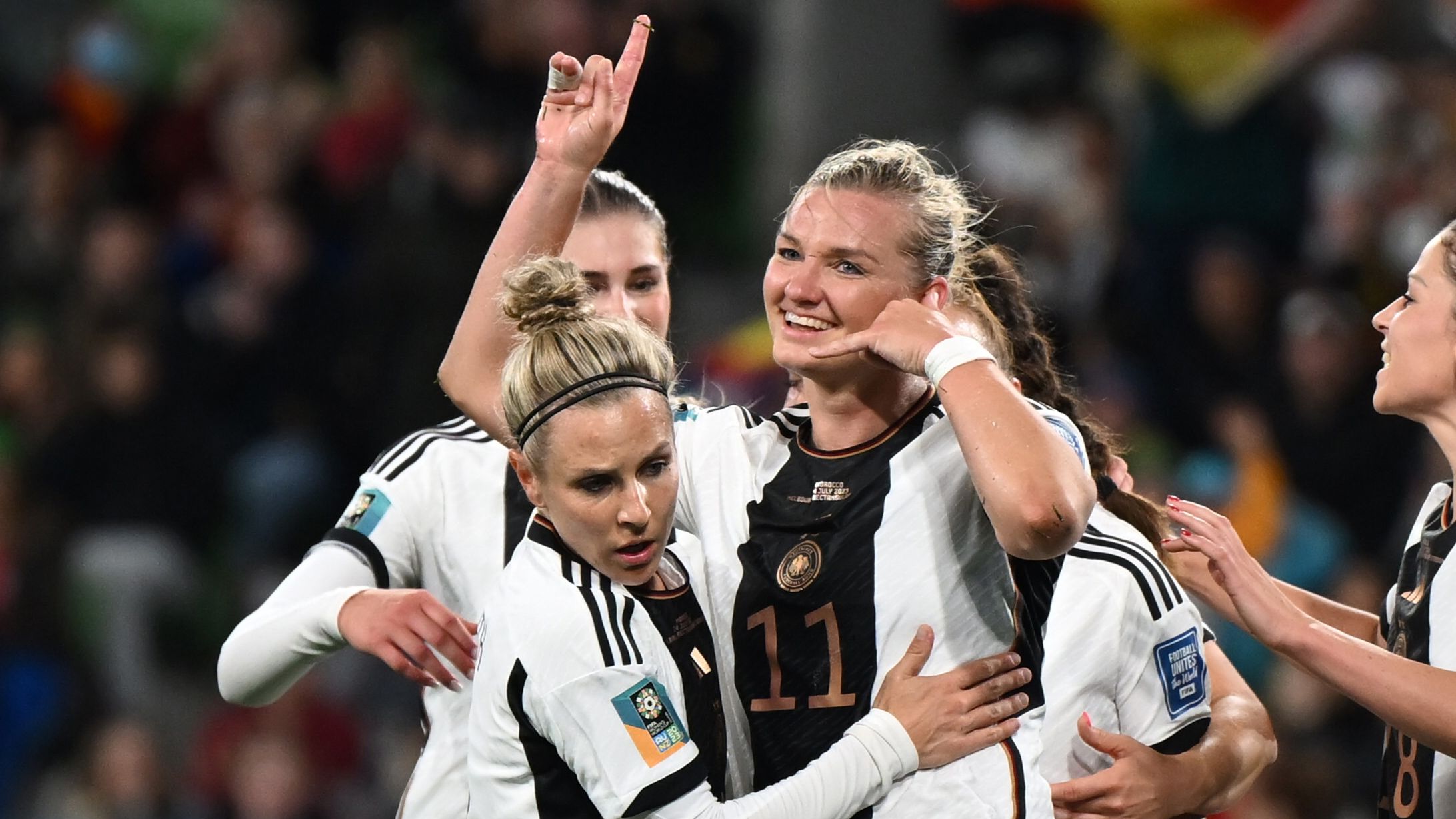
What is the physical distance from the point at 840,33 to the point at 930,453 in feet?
17.6

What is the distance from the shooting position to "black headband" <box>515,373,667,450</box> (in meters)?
2.73

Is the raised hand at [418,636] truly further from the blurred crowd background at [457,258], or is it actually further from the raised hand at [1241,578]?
the blurred crowd background at [457,258]

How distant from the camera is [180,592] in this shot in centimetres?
766

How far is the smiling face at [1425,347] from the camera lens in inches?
124

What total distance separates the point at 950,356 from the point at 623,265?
0.96 meters

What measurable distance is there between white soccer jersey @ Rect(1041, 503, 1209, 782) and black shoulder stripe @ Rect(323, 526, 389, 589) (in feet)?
3.90

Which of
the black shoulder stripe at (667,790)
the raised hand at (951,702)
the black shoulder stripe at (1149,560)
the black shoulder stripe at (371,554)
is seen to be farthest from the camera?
the black shoulder stripe at (371,554)

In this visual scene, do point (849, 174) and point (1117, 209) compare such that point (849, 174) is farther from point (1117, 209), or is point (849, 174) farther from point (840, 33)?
point (840, 33)

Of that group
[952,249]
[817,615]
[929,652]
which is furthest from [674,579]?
[952,249]

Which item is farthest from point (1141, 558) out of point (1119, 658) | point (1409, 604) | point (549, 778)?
point (549, 778)

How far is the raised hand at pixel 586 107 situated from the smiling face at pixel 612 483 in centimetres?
56

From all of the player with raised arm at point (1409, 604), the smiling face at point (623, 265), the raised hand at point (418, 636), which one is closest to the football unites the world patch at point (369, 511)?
the raised hand at point (418, 636)

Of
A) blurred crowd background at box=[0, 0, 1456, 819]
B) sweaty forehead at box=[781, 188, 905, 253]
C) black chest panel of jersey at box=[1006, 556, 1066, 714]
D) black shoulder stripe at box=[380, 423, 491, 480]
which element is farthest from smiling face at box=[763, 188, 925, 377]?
blurred crowd background at box=[0, 0, 1456, 819]

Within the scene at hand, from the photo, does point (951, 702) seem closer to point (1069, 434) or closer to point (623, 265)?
point (1069, 434)
